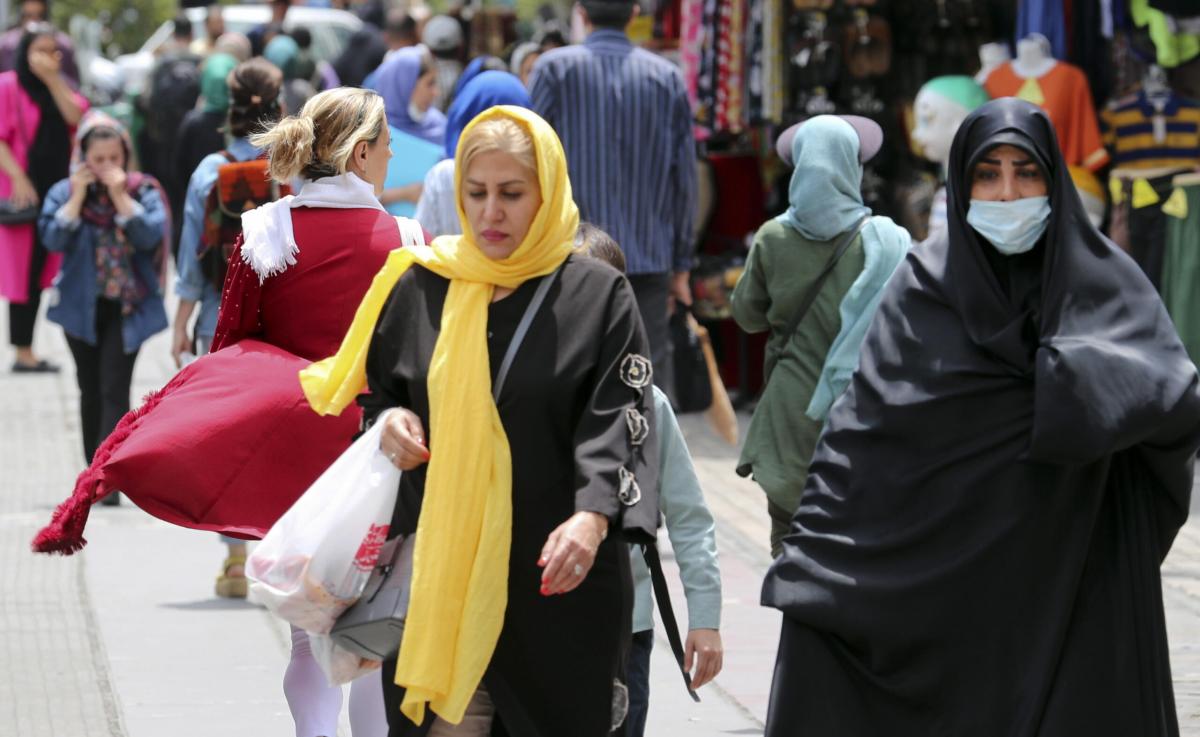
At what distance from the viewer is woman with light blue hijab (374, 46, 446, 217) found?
932 centimetres

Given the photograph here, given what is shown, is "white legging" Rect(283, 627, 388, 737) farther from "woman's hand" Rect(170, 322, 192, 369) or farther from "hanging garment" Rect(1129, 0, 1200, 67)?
"hanging garment" Rect(1129, 0, 1200, 67)

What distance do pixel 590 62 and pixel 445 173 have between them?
1284 millimetres

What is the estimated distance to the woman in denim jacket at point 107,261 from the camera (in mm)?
9969

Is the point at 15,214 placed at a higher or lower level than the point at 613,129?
lower

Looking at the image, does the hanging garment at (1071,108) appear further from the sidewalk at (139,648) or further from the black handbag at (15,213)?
the black handbag at (15,213)

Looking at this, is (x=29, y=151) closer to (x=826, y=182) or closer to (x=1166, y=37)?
(x=1166, y=37)

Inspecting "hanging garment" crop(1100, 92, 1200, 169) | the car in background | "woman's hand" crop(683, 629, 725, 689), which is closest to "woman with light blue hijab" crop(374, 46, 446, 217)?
"hanging garment" crop(1100, 92, 1200, 169)

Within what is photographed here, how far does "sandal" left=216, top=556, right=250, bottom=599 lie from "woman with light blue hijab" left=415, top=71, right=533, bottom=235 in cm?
139

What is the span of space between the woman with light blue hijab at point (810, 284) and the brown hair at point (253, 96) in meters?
2.08

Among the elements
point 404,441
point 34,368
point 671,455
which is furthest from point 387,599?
point 34,368

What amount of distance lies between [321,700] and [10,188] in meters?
9.64

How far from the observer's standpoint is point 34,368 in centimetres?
1553

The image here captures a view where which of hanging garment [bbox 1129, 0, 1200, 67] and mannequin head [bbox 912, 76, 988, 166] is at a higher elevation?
hanging garment [bbox 1129, 0, 1200, 67]

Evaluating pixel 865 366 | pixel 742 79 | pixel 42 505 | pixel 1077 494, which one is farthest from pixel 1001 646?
pixel 742 79
